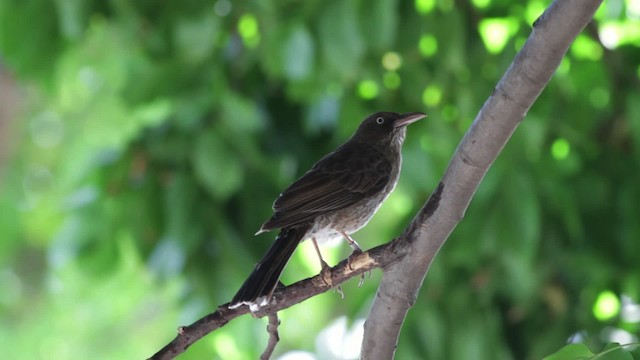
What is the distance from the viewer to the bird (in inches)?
137

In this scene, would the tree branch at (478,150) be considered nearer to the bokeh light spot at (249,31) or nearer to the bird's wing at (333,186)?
the bird's wing at (333,186)

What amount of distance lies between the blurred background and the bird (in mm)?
510

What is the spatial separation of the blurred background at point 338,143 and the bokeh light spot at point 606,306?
0.02 metres

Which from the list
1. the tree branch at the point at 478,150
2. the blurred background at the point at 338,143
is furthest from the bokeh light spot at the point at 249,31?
the tree branch at the point at 478,150

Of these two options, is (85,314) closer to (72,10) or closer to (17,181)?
(17,181)

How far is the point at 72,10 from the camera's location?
484 centimetres

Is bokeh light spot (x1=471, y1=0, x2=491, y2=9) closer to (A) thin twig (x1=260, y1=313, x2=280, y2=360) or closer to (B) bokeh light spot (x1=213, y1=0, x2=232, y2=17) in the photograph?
(B) bokeh light spot (x1=213, y1=0, x2=232, y2=17)

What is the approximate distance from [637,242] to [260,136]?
2333mm

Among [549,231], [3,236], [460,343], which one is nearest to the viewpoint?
[460,343]

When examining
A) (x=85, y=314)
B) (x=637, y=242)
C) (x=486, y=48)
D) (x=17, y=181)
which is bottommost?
(x=637, y=242)

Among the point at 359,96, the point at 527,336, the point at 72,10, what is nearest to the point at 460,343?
the point at 527,336

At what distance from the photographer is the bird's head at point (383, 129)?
4445mm

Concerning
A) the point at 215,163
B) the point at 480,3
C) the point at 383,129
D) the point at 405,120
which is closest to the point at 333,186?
the point at 405,120

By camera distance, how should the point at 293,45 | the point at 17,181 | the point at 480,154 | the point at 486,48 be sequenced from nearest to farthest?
the point at 480,154
the point at 293,45
the point at 486,48
the point at 17,181
